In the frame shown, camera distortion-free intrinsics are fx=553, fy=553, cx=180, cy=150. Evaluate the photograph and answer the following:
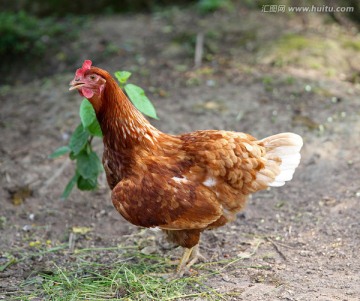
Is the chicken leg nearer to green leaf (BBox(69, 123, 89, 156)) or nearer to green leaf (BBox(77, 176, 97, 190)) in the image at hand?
green leaf (BBox(77, 176, 97, 190))

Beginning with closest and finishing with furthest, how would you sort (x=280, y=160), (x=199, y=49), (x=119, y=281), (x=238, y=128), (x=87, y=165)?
(x=119, y=281) < (x=280, y=160) < (x=87, y=165) < (x=238, y=128) < (x=199, y=49)

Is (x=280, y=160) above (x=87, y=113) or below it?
below

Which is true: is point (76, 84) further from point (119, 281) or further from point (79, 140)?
point (119, 281)

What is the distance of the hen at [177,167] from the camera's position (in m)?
4.15

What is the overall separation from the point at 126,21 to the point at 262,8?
2322mm

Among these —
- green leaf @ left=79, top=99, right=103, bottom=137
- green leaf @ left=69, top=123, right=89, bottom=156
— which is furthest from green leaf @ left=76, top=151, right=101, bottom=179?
green leaf @ left=79, top=99, right=103, bottom=137

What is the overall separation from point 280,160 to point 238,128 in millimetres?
2060

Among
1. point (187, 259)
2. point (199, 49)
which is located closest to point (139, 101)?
point (187, 259)

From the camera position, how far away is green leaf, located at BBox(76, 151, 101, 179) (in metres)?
4.88

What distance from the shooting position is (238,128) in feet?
21.4

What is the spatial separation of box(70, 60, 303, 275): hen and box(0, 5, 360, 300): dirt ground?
0.57 m

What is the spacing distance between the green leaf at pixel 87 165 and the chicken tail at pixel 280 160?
4.79ft

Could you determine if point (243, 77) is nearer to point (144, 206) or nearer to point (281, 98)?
point (281, 98)

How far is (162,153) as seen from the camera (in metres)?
4.39
